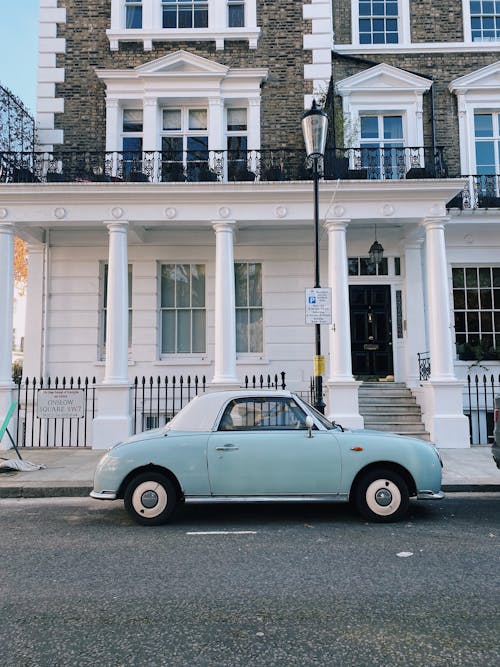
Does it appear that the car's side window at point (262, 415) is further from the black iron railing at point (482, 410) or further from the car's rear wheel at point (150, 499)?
the black iron railing at point (482, 410)

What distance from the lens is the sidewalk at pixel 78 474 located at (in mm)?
7867

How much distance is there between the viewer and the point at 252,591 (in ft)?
13.4

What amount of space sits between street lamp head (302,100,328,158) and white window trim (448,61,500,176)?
268 inches

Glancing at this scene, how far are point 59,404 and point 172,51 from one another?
9.54 metres

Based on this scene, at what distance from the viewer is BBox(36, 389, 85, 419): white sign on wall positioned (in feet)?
34.3

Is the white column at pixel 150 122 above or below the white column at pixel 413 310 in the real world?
above

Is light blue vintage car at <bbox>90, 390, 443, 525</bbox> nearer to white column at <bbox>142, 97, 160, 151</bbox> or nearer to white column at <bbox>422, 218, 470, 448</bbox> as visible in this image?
white column at <bbox>422, 218, 470, 448</bbox>

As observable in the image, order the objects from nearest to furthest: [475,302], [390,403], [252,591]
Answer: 1. [252,591]
2. [390,403]
3. [475,302]

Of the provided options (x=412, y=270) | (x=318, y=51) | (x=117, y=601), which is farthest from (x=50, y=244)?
(x=117, y=601)

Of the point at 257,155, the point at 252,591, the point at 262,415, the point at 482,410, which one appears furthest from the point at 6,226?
the point at 482,410

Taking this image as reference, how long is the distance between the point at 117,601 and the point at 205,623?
2.54 feet

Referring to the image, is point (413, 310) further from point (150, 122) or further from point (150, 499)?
point (150, 499)

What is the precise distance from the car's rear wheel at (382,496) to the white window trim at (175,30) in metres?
12.0

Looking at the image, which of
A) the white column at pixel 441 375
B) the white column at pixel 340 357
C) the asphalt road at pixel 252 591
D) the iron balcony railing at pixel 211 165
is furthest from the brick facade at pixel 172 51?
the asphalt road at pixel 252 591
